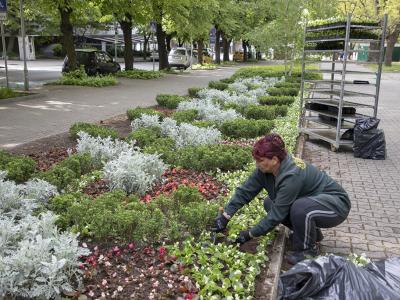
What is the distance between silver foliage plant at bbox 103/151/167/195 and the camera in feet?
17.9

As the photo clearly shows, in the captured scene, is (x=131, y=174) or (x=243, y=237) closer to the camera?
(x=243, y=237)

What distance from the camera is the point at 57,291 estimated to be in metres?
3.18

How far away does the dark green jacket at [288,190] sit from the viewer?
157 inches

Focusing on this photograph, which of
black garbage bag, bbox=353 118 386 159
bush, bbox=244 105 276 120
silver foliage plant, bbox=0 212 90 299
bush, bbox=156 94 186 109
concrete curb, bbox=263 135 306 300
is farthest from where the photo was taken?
bush, bbox=156 94 186 109

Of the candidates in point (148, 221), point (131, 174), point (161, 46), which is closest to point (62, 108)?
point (131, 174)

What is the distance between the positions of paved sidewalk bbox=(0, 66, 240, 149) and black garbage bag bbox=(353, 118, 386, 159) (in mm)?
6103

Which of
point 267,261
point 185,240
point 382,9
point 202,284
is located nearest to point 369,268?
point 267,261

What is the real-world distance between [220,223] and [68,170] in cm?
231

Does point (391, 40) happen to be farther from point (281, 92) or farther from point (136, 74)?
point (281, 92)

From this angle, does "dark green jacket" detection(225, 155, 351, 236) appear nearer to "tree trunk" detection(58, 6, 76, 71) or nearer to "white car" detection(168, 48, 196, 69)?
"tree trunk" detection(58, 6, 76, 71)

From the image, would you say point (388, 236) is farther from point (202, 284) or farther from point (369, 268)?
point (202, 284)

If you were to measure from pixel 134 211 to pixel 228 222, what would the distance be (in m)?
0.90

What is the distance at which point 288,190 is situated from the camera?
13.1ft

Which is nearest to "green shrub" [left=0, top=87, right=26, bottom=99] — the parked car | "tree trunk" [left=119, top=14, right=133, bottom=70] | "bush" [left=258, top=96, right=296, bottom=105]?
"bush" [left=258, top=96, right=296, bottom=105]
